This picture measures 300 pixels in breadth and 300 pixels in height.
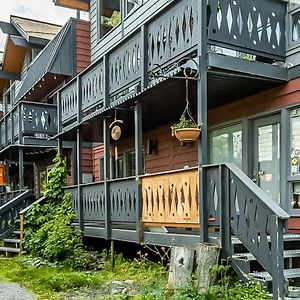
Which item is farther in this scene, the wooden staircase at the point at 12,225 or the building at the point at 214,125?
the wooden staircase at the point at 12,225

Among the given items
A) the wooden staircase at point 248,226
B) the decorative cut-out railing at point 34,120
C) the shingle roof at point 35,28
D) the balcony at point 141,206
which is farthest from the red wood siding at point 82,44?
the wooden staircase at point 248,226

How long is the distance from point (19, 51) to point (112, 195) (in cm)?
1331

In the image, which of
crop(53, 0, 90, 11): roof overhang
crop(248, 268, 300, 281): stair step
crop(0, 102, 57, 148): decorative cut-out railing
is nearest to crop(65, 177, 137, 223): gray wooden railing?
crop(248, 268, 300, 281): stair step

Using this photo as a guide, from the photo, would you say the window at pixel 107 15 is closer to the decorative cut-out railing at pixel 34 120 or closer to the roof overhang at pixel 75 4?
the roof overhang at pixel 75 4

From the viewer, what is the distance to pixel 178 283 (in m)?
5.16

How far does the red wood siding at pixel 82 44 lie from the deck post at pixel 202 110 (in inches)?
341

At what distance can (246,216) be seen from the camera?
480 cm

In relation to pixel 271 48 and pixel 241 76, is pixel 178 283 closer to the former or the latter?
pixel 241 76

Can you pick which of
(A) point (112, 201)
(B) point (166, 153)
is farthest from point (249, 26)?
(B) point (166, 153)

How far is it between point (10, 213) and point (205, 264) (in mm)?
7810

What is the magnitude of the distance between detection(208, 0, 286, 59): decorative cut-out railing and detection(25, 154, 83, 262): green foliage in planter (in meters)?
4.86

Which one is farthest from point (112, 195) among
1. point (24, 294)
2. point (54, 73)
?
point (54, 73)

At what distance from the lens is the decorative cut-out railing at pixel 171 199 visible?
570cm

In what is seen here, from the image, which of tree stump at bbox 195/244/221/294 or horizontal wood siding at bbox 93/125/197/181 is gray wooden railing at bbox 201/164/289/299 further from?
horizontal wood siding at bbox 93/125/197/181
